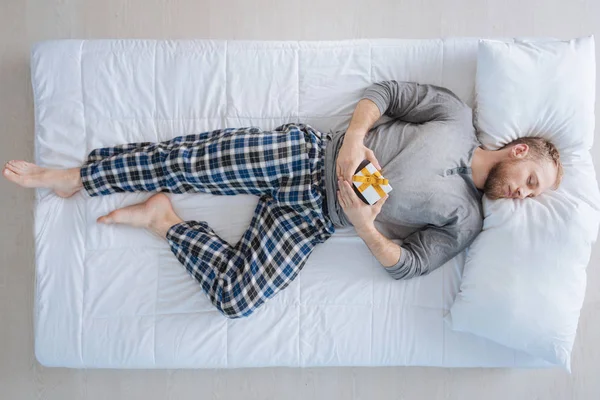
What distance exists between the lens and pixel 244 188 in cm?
140

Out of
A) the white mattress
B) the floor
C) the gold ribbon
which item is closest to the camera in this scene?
the gold ribbon

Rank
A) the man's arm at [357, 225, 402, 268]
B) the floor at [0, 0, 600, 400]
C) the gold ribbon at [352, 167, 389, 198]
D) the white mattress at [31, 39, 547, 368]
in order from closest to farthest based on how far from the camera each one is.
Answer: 1. the gold ribbon at [352, 167, 389, 198]
2. the man's arm at [357, 225, 402, 268]
3. the white mattress at [31, 39, 547, 368]
4. the floor at [0, 0, 600, 400]

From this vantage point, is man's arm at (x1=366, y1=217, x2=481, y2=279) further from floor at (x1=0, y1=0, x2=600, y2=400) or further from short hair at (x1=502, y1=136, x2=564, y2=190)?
floor at (x1=0, y1=0, x2=600, y2=400)

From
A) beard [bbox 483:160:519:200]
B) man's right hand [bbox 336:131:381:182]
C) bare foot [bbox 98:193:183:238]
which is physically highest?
man's right hand [bbox 336:131:381:182]

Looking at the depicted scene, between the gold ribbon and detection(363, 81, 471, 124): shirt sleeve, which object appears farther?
detection(363, 81, 471, 124): shirt sleeve

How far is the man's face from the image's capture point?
4.25 feet

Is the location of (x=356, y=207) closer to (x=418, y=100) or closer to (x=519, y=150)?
(x=418, y=100)

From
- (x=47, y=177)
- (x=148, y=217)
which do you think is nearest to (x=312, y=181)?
(x=148, y=217)

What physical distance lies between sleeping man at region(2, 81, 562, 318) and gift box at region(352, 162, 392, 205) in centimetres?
8

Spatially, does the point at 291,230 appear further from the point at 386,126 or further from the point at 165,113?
the point at 165,113

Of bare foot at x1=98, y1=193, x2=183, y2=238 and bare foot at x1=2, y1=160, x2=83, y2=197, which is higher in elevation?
bare foot at x1=2, y1=160, x2=83, y2=197

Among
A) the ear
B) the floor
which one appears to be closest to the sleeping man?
the ear

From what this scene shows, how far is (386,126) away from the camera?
140 centimetres

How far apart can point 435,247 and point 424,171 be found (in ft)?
0.70
